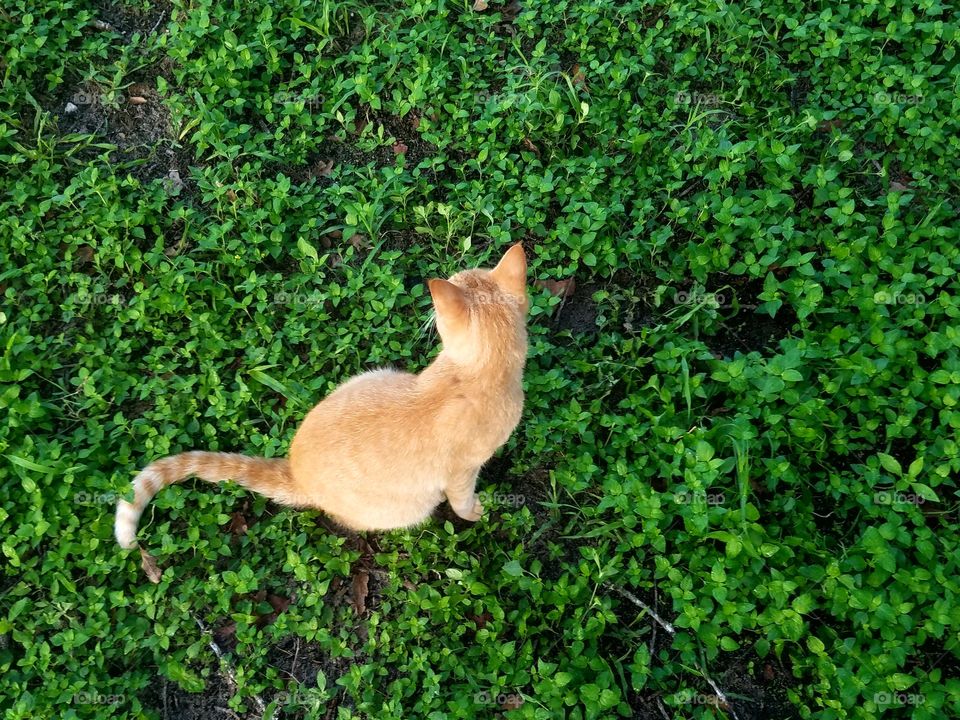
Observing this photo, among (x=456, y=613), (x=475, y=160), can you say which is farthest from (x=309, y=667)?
(x=475, y=160)

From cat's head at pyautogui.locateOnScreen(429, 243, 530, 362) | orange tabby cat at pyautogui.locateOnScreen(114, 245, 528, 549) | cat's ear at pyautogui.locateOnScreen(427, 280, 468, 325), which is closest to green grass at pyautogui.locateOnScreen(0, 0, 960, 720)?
orange tabby cat at pyautogui.locateOnScreen(114, 245, 528, 549)

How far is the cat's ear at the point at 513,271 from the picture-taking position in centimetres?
330

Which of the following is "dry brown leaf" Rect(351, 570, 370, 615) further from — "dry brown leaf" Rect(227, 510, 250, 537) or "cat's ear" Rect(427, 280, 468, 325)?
"cat's ear" Rect(427, 280, 468, 325)

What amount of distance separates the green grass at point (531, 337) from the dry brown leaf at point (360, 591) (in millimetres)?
18

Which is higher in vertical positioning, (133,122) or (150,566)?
(133,122)

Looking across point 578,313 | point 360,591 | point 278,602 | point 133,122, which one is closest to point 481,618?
point 360,591

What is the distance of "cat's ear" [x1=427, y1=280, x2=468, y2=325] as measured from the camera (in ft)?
9.51

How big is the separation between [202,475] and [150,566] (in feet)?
1.90

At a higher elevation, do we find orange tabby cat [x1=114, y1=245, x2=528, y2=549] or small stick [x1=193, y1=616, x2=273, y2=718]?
orange tabby cat [x1=114, y1=245, x2=528, y2=549]

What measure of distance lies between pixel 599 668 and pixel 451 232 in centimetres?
279

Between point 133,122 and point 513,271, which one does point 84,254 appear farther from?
point 513,271

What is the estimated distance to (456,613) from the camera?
3498 mm

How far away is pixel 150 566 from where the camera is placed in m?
3.62

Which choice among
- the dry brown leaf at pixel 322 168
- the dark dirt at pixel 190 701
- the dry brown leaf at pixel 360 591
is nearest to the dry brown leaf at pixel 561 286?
the dry brown leaf at pixel 322 168
